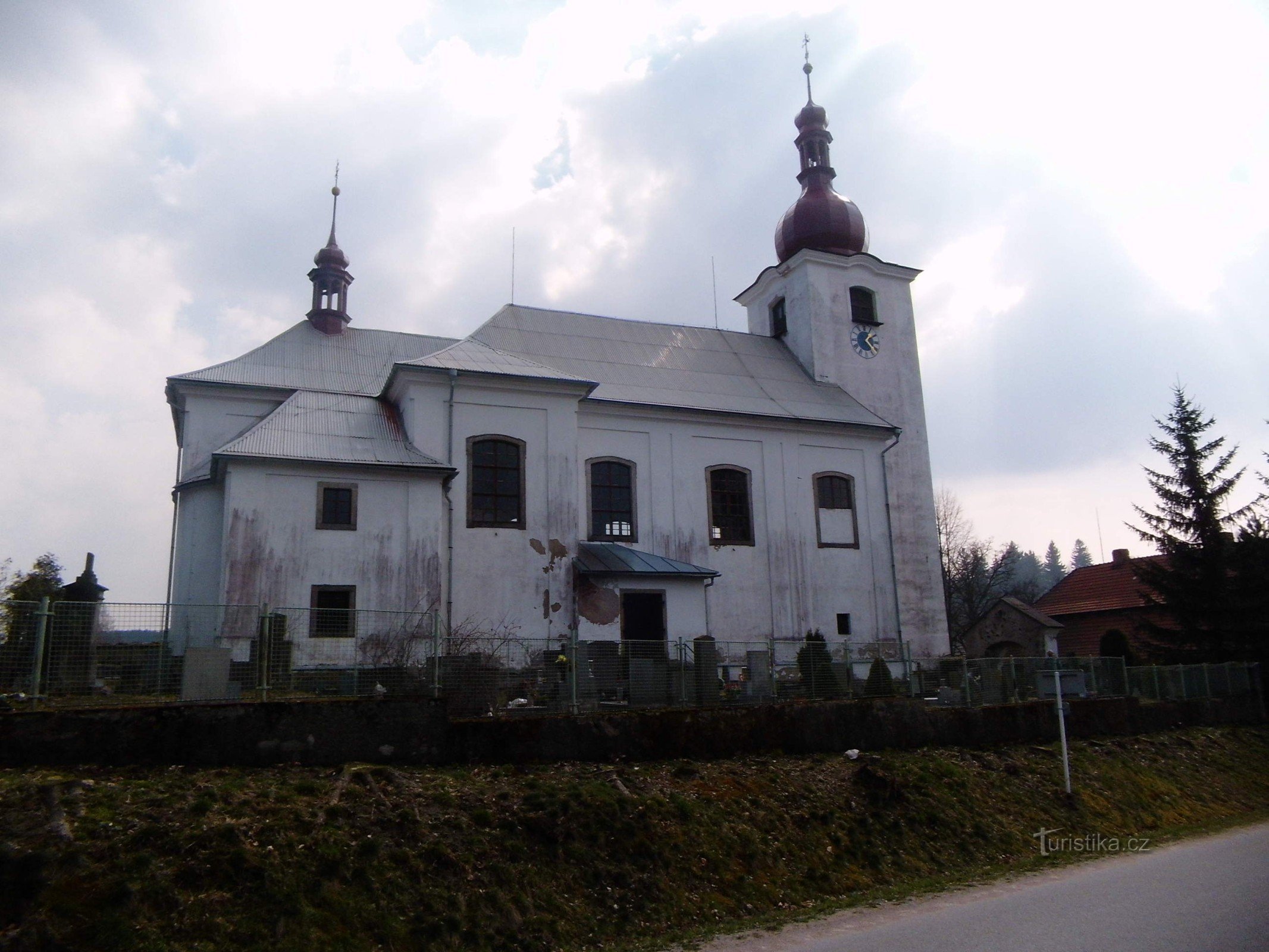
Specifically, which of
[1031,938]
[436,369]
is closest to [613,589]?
[436,369]

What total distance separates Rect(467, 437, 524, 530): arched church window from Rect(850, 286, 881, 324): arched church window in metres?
14.8

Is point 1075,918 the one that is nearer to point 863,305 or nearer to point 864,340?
point 864,340

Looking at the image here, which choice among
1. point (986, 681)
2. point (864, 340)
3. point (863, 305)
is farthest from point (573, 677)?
point (863, 305)

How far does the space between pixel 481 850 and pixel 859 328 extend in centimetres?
Result: 2597

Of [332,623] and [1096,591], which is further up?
[1096,591]

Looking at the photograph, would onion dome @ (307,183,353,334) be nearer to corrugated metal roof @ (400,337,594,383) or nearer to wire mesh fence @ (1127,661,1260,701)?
corrugated metal roof @ (400,337,594,383)

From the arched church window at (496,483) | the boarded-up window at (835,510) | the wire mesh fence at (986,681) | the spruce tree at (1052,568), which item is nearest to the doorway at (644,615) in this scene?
the arched church window at (496,483)

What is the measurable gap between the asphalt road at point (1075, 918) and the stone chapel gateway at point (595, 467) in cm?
877

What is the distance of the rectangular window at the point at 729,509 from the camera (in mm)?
27219

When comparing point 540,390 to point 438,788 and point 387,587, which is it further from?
point 438,788

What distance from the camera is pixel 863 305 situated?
33.5 m

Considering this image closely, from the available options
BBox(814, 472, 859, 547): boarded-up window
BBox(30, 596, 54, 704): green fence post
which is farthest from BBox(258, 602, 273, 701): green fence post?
BBox(814, 472, 859, 547): boarded-up window

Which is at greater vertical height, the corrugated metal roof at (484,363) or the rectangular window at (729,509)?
the corrugated metal roof at (484,363)

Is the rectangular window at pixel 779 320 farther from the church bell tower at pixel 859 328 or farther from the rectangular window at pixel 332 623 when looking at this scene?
the rectangular window at pixel 332 623
